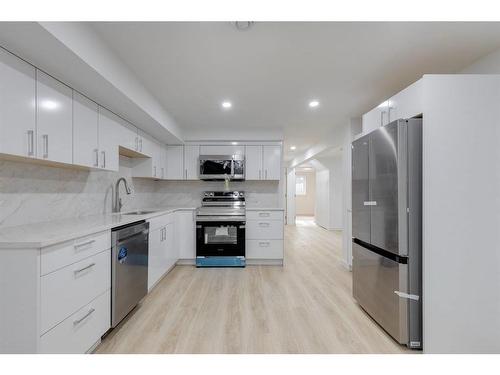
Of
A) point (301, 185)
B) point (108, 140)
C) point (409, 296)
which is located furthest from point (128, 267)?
point (301, 185)

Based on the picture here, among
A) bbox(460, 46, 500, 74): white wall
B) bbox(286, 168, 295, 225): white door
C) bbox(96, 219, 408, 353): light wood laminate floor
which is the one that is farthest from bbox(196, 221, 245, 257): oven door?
bbox(286, 168, 295, 225): white door

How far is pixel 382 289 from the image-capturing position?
1992mm

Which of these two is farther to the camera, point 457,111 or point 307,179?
point 307,179

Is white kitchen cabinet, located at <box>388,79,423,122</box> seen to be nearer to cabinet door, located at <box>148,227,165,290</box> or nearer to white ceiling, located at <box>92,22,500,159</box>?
white ceiling, located at <box>92,22,500,159</box>

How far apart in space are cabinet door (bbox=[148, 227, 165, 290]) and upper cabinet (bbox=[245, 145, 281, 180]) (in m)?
1.85

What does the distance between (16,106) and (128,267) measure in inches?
55.9

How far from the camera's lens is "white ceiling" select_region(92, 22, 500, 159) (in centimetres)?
171

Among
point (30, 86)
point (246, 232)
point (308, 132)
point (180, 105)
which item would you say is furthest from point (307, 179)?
point (30, 86)

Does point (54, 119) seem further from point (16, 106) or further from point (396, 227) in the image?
point (396, 227)

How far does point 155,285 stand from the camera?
2.94m

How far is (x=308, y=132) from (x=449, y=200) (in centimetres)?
327

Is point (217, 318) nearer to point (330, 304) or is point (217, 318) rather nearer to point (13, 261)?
point (330, 304)

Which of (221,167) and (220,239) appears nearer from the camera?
(220,239)

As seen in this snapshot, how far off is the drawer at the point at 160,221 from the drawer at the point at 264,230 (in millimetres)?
1197
